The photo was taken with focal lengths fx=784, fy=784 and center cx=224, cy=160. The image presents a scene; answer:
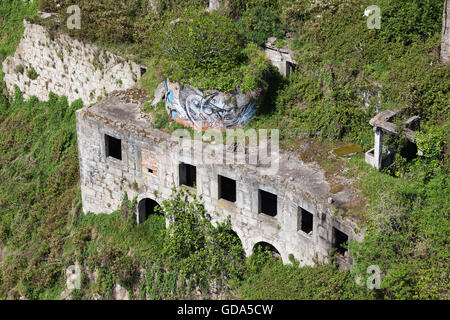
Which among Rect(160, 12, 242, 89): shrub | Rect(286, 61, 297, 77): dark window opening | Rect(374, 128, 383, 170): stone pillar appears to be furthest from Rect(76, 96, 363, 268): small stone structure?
Rect(286, 61, 297, 77): dark window opening

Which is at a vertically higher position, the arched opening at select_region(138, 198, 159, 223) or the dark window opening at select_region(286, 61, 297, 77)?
the dark window opening at select_region(286, 61, 297, 77)

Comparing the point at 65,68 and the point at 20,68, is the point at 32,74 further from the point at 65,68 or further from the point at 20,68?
the point at 65,68

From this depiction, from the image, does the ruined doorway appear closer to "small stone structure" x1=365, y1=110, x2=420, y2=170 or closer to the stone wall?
"small stone structure" x1=365, y1=110, x2=420, y2=170

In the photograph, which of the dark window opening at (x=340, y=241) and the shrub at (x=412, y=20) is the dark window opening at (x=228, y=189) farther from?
the shrub at (x=412, y=20)

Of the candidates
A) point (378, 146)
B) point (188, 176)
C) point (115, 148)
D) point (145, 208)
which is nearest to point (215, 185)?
point (188, 176)

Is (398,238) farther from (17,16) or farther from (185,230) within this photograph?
(17,16)
